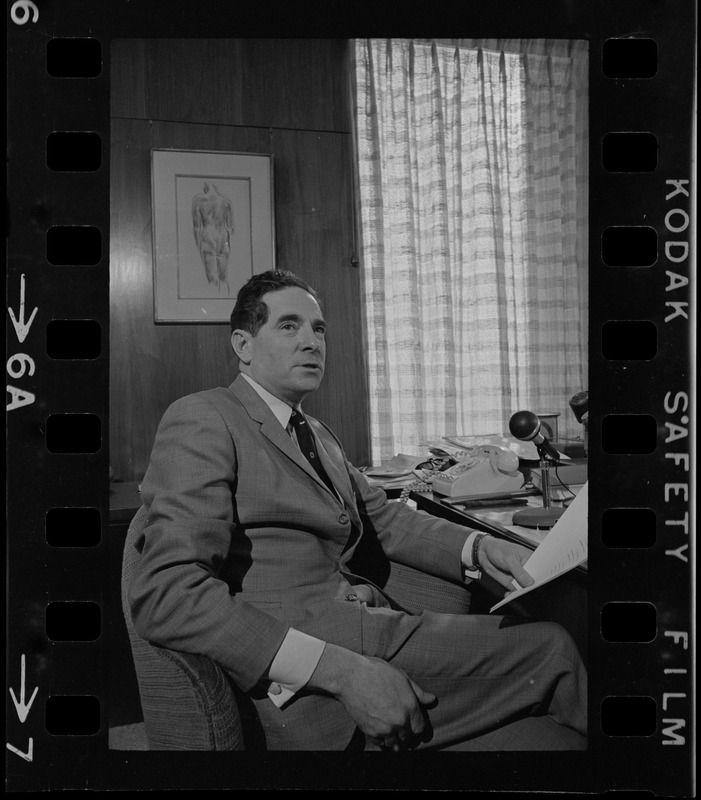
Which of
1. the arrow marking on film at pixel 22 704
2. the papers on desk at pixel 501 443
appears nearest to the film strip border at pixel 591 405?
the arrow marking on film at pixel 22 704

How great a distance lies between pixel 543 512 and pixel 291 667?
59 cm

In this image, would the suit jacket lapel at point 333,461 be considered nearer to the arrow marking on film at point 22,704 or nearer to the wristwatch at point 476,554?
the wristwatch at point 476,554

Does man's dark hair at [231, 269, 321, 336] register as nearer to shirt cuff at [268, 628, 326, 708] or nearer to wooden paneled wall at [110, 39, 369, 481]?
wooden paneled wall at [110, 39, 369, 481]

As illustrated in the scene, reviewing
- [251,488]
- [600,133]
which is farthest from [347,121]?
[251,488]

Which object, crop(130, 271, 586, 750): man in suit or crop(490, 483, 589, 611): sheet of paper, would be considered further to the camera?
crop(490, 483, 589, 611): sheet of paper

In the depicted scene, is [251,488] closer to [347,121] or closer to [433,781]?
[433,781]

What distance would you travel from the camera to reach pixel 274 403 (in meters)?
1.34

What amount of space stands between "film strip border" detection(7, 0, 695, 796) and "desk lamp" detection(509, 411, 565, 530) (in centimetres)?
10

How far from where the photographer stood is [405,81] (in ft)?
4.43

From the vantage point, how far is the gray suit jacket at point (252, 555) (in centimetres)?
120

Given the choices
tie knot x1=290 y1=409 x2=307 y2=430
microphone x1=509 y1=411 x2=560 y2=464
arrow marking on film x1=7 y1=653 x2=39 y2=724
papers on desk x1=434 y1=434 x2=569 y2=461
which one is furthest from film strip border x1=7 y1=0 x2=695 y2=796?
tie knot x1=290 y1=409 x2=307 y2=430

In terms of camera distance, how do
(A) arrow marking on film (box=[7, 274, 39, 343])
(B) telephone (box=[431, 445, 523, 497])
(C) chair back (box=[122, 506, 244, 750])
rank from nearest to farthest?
(C) chair back (box=[122, 506, 244, 750])
(A) arrow marking on film (box=[7, 274, 39, 343])
(B) telephone (box=[431, 445, 523, 497])

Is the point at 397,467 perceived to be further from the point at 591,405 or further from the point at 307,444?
the point at 591,405

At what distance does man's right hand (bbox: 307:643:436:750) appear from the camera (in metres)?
1.24
